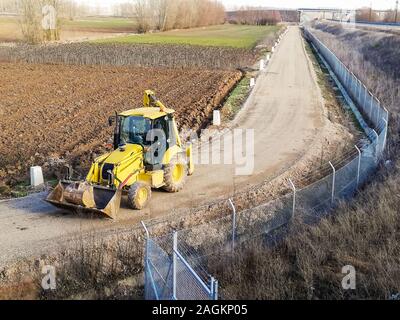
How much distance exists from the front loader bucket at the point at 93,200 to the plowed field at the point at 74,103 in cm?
377

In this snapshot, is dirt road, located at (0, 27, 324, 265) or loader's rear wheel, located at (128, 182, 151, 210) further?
loader's rear wheel, located at (128, 182, 151, 210)

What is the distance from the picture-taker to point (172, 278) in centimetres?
812

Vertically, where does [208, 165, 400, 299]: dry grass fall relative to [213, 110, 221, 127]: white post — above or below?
below

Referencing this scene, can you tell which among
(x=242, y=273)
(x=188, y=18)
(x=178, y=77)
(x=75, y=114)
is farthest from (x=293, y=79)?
(x=188, y=18)

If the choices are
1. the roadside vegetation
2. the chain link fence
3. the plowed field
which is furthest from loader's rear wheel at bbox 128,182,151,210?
the plowed field

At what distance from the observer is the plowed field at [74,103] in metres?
18.2

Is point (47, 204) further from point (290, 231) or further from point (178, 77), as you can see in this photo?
point (178, 77)

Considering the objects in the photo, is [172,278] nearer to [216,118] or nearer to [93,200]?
[93,200]

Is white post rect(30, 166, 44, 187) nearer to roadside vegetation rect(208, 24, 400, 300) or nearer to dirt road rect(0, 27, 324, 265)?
dirt road rect(0, 27, 324, 265)

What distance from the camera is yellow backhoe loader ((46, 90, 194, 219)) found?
12.2 m

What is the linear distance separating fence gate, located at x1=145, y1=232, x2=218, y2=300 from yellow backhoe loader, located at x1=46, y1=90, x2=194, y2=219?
3338 mm

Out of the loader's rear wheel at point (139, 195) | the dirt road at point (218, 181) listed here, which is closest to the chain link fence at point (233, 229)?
the loader's rear wheel at point (139, 195)

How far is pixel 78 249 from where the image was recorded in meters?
10.9

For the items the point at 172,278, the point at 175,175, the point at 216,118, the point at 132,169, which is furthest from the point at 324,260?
the point at 216,118
